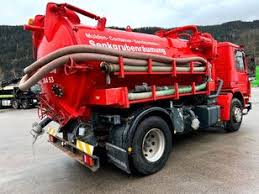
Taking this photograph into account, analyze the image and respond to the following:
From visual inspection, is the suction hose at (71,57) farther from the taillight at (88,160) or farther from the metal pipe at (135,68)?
the taillight at (88,160)

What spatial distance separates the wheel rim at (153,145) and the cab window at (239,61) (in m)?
4.22

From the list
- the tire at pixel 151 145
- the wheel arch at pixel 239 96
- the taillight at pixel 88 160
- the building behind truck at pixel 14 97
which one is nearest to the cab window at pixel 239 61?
the wheel arch at pixel 239 96

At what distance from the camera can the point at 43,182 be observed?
15.7 feet

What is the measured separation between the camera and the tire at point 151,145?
473 cm

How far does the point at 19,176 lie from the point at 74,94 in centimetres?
184

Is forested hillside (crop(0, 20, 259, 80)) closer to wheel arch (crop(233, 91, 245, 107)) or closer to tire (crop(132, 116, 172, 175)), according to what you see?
wheel arch (crop(233, 91, 245, 107))

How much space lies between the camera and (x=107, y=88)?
191 inches

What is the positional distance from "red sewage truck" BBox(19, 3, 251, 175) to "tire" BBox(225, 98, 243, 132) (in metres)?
2.02

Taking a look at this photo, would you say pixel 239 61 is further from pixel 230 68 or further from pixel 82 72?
pixel 82 72

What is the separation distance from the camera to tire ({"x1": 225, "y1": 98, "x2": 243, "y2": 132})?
7896mm

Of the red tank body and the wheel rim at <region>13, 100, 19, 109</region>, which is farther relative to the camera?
the wheel rim at <region>13, 100, 19, 109</region>

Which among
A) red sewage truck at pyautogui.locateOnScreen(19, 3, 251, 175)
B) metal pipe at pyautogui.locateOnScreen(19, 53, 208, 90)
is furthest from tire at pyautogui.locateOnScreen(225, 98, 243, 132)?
metal pipe at pyautogui.locateOnScreen(19, 53, 208, 90)

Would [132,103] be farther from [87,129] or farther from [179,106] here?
[179,106]

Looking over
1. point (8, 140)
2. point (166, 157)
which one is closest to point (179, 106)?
point (166, 157)
